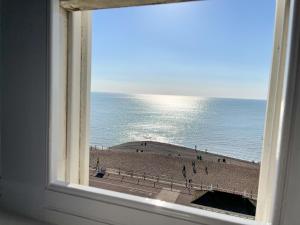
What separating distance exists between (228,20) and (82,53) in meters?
0.58

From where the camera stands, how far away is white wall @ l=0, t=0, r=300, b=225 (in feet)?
2.83

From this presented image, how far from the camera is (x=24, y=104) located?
0.90 m

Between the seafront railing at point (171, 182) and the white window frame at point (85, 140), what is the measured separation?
8 centimetres

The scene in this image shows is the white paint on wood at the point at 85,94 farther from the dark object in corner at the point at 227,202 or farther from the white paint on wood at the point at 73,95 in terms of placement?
the dark object in corner at the point at 227,202

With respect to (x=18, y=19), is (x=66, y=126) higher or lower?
lower

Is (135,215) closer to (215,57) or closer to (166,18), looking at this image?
(215,57)

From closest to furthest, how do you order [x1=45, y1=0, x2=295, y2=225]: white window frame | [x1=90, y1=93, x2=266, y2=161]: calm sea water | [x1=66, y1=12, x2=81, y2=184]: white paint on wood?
[x1=45, y1=0, x2=295, y2=225]: white window frame < [x1=90, y1=93, x2=266, y2=161]: calm sea water < [x1=66, y1=12, x2=81, y2=184]: white paint on wood

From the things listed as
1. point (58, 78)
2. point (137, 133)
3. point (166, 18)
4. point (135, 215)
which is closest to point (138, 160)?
point (137, 133)

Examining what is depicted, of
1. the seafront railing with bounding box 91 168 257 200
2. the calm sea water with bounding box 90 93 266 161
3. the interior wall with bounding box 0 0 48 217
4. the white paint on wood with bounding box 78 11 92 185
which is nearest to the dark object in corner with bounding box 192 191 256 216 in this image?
the seafront railing with bounding box 91 168 257 200

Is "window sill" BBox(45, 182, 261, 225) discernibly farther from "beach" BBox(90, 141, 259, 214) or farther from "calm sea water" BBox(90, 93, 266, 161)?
"calm sea water" BBox(90, 93, 266, 161)

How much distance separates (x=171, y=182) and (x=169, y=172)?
37mm

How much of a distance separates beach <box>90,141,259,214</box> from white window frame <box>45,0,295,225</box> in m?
0.06

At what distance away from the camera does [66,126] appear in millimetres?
991

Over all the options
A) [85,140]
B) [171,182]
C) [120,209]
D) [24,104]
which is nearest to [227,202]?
[171,182]
